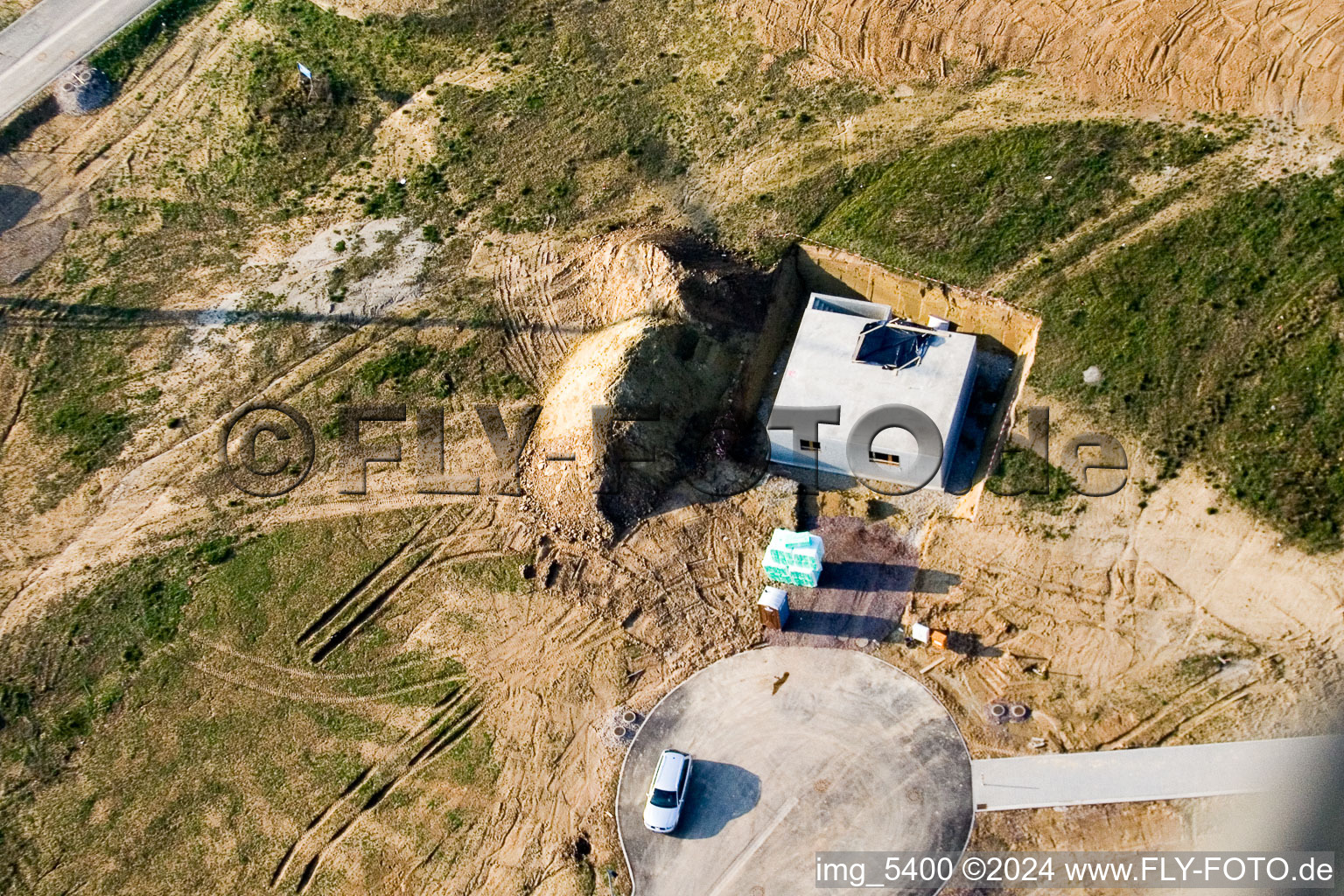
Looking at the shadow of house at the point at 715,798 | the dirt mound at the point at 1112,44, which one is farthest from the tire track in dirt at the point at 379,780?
the dirt mound at the point at 1112,44

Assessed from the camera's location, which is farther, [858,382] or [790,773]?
[858,382]

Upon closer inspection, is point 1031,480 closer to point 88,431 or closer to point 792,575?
point 792,575

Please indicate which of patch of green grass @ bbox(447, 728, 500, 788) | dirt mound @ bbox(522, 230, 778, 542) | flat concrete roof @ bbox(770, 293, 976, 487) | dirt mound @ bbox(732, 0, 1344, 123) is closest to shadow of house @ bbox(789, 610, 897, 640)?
flat concrete roof @ bbox(770, 293, 976, 487)

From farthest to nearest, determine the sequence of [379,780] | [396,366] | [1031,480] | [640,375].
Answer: [396,366] < [640,375] < [1031,480] < [379,780]

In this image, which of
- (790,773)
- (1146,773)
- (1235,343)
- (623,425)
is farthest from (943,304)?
(790,773)

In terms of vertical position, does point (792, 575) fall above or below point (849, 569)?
above

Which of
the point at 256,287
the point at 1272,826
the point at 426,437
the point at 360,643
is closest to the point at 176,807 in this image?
the point at 360,643
